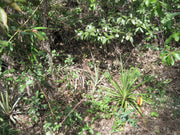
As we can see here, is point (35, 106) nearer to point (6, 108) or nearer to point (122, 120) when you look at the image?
point (6, 108)

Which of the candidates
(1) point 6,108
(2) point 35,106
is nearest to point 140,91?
(2) point 35,106

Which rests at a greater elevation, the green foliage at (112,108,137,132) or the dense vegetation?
the dense vegetation

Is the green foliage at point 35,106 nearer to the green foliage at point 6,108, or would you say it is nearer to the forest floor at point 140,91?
the forest floor at point 140,91

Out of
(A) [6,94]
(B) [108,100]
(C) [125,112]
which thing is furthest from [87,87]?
(A) [6,94]

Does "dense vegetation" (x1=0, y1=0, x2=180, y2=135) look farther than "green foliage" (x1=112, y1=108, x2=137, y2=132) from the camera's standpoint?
No

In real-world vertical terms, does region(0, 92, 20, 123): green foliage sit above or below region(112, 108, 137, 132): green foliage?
above

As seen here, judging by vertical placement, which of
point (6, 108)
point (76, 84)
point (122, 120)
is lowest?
point (122, 120)

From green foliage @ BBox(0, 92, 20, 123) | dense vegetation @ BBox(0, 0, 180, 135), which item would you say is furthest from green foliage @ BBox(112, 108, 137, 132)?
green foliage @ BBox(0, 92, 20, 123)

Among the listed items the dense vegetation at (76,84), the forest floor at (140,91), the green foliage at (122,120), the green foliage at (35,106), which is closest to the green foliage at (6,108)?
the dense vegetation at (76,84)

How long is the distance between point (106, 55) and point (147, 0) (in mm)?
2568

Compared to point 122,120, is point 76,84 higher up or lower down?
higher up

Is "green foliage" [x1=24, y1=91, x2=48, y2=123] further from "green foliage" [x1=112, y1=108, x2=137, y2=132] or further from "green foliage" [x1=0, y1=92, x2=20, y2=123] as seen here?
"green foliage" [x1=112, y1=108, x2=137, y2=132]

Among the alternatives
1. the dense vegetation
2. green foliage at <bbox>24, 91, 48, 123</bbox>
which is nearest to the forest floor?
the dense vegetation

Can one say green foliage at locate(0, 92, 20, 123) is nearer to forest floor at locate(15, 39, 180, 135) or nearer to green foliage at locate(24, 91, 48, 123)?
forest floor at locate(15, 39, 180, 135)
